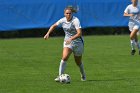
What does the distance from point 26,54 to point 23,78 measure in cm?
738

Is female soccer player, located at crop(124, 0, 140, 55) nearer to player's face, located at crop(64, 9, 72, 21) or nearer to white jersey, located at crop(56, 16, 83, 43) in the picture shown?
white jersey, located at crop(56, 16, 83, 43)

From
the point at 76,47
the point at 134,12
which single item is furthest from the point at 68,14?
the point at 134,12

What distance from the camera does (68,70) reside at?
16969mm

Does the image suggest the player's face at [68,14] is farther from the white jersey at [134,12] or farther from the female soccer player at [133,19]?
the white jersey at [134,12]

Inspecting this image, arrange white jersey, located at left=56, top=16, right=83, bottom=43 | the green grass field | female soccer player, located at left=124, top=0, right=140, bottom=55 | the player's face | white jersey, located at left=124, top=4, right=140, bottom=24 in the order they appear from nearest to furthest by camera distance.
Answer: the green grass field, the player's face, white jersey, located at left=56, top=16, right=83, bottom=43, female soccer player, located at left=124, top=0, right=140, bottom=55, white jersey, located at left=124, top=4, right=140, bottom=24

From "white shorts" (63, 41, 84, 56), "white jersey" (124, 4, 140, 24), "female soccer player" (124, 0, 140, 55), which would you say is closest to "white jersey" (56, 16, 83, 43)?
"white shorts" (63, 41, 84, 56)

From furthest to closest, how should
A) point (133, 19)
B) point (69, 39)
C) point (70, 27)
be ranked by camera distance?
point (133, 19)
point (70, 27)
point (69, 39)

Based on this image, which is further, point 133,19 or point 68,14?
point 133,19

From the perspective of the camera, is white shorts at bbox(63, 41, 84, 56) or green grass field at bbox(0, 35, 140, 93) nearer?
green grass field at bbox(0, 35, 140, 93)

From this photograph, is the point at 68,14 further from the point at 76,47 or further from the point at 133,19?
the point at 133,19

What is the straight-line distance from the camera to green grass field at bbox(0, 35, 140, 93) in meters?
13.1

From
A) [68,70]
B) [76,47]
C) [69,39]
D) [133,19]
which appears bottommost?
[68,70]

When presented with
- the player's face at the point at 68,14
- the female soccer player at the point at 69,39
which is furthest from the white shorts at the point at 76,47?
the player's face at the point at 68,14

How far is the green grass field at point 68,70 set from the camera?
1306 centimetres
